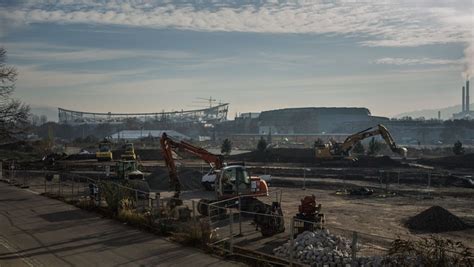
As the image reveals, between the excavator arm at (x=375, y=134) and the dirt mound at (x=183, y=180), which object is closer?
the dirt mound at (x=183, y=180)

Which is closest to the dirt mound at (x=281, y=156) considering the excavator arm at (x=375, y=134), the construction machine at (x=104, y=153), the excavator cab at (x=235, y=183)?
the excavator arm at (x=375, y=134)

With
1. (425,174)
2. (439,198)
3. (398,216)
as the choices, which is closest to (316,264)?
(398,216)

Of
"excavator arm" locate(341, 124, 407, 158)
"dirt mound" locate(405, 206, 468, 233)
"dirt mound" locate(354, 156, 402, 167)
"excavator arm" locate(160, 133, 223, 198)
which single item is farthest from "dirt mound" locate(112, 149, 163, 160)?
"dirt mound" locate(405, 206, 468, 233)

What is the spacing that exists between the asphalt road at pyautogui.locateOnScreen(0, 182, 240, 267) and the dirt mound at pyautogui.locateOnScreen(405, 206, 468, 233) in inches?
477

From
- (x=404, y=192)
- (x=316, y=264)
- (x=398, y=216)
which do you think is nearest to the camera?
(x=316, y=264)

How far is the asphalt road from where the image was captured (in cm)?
1418

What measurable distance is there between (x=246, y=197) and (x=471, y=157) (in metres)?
44.3

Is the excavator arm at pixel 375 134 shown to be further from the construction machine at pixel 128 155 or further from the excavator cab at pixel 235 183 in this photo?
the excavator cab at pixel 235 183

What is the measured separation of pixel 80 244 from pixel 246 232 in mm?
5644

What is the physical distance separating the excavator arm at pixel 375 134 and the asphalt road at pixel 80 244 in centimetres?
3345

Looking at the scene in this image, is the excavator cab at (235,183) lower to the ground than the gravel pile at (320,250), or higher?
higher

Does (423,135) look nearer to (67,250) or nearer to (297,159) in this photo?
(297,159)

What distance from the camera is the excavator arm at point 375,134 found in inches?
1949

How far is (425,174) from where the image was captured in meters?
45.6
